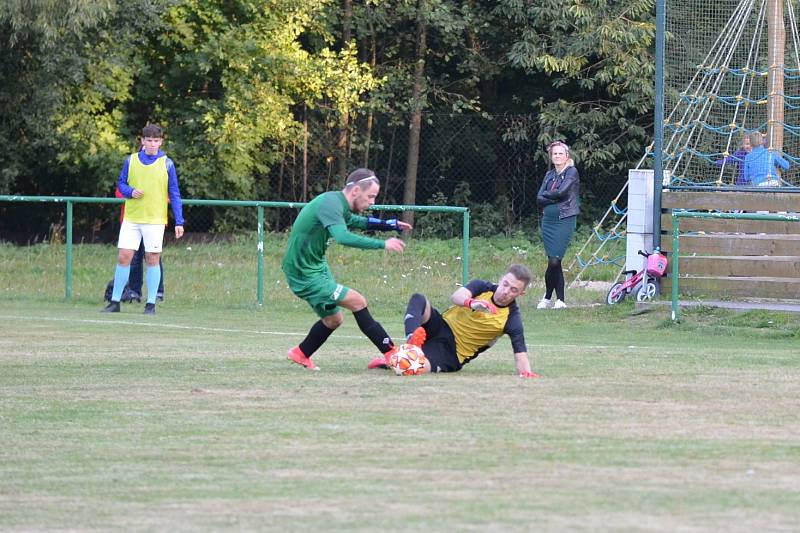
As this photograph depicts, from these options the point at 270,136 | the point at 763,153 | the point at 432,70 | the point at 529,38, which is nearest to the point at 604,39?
the point at 529,38

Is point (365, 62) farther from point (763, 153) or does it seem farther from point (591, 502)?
point (591, 502)

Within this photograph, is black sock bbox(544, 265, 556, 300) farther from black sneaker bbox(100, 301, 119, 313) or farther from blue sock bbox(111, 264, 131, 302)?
black sneaker bbox(100, 301, 119, 313)

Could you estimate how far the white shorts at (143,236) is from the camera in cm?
1542

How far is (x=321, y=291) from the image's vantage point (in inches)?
390

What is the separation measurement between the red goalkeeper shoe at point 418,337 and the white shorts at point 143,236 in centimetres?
618

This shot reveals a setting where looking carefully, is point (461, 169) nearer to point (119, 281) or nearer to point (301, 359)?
point (119, 281)

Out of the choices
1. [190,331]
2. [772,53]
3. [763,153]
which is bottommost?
[190,331]

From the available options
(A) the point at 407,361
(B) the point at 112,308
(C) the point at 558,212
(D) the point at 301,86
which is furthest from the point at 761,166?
(D) the point at 301,86

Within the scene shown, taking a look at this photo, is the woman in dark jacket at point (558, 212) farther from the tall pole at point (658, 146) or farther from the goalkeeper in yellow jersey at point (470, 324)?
the goalkeeper in yellow jersey at point (470, 324)

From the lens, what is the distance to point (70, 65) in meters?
23.6

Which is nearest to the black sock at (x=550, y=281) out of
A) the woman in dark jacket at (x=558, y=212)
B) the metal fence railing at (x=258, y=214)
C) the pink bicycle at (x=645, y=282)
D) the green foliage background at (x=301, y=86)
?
the woman in dark jacket at (x=558, y=212)

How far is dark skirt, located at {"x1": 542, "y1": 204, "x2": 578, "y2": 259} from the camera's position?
16547mm

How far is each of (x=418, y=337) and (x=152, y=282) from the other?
20.7ft

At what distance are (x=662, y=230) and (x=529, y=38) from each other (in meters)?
12.4
